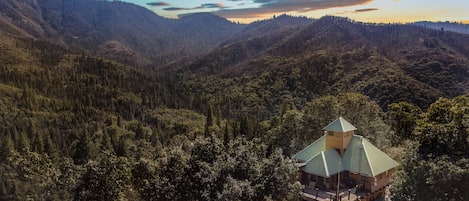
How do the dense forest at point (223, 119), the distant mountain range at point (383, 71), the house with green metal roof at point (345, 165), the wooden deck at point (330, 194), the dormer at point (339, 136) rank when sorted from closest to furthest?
the dense forest at point (223, 119), the wooden deck at point (330, 194), the house with green metal roof at point (345, 165), the dormer at point (339, 136), the distant mountain range at point (383, 71)

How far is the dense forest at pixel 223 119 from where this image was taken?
16625 millimetres

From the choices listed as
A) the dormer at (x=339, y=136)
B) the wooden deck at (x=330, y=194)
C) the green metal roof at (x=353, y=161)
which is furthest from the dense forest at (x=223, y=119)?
the dormer at (x=339, y=136)

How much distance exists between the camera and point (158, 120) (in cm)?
10600

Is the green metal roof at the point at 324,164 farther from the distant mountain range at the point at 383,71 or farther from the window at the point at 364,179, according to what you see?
the distant mountain range at the point at 383,71

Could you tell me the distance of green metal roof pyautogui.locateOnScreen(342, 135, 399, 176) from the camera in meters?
25.6

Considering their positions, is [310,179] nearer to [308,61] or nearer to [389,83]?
[389,83]

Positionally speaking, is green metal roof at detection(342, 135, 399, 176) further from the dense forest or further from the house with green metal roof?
the dense forest

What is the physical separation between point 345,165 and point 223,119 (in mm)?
78201

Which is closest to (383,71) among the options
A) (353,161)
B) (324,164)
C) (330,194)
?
A: (353,161)

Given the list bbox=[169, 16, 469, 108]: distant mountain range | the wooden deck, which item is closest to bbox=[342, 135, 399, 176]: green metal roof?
the wooden deck

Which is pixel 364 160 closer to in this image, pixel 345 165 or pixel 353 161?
pixel 353 161

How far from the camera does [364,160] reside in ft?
85.8

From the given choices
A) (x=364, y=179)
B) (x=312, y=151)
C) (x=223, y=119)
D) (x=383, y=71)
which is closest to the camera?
(x=364, y=179)

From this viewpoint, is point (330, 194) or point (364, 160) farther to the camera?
point (364, 160)
